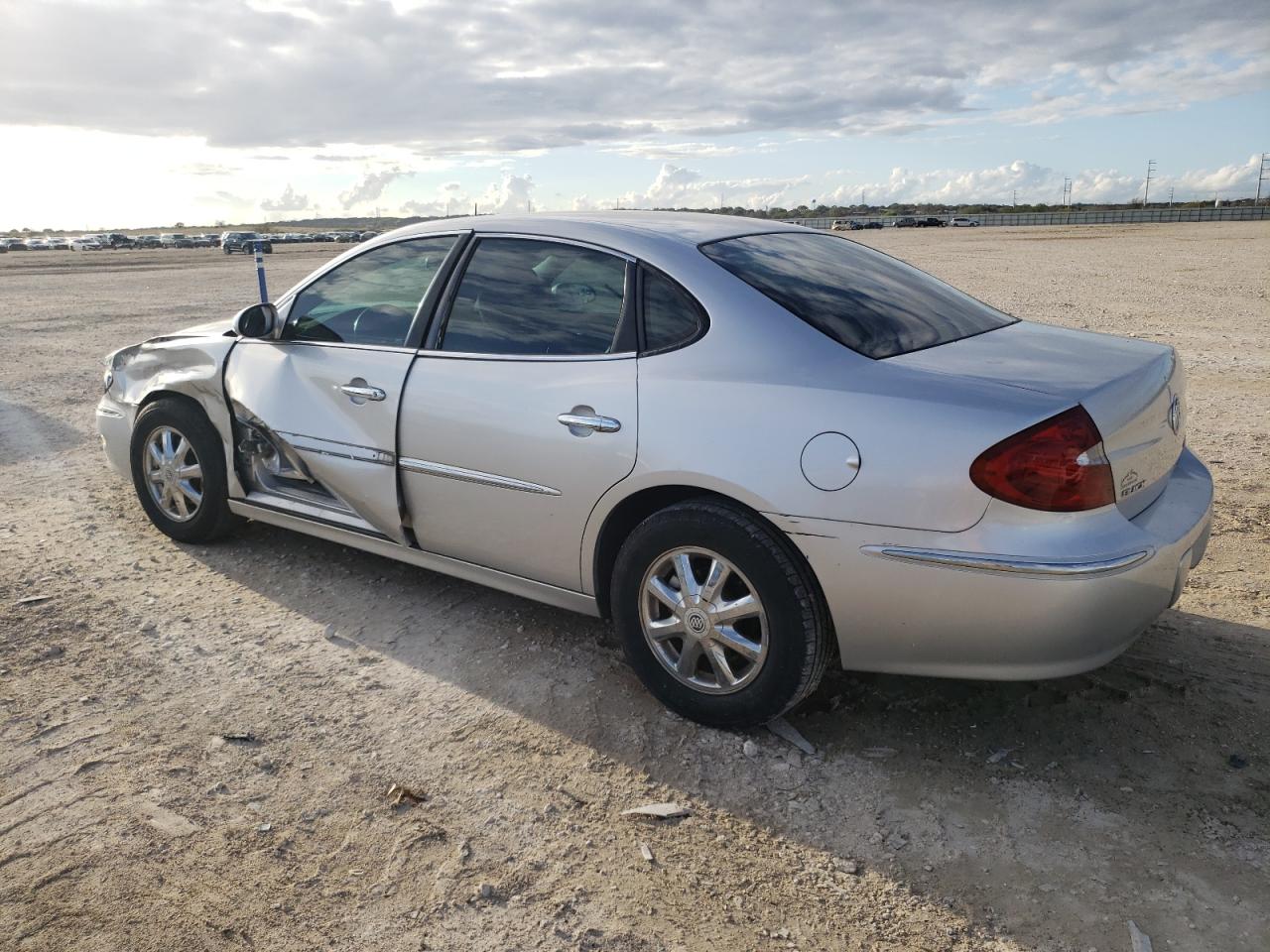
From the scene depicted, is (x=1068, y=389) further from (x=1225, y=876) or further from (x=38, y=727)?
(x=38, y=727)

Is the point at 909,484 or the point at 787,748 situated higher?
the point at 909,484

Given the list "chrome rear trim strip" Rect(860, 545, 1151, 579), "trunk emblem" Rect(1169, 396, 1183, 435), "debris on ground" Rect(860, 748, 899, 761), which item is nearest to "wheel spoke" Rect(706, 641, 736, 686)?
"debris on ground" Rect(860, 748, 899, 761)

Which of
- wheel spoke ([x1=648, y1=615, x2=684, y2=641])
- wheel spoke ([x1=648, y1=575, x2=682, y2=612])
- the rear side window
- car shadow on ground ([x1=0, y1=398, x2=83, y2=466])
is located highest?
the rear side window

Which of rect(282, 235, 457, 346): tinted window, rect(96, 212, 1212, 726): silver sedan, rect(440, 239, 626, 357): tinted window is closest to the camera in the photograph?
rect(96, 212, 1212, 726): silver sedan

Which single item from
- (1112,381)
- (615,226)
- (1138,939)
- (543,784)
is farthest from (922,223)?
(1138,939)

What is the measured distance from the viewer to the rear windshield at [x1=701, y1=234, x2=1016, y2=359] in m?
3.29

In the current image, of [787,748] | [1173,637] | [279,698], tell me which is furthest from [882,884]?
[279,698]

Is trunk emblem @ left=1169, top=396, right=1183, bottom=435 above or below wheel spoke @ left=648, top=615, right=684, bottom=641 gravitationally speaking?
above

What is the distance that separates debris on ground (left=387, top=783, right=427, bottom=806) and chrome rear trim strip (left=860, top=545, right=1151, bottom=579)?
5.41 feet

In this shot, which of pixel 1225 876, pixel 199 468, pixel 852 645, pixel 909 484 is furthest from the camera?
pixel 199 468

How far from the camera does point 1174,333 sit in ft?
38.0

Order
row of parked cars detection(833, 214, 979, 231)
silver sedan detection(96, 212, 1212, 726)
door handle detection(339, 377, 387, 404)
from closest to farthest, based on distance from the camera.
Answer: silver sedan detection(96, 212, 1212, 726) → door handle detection(339, 377, 387, 404) → row of parked cars detection(833, 214, 979, 231)

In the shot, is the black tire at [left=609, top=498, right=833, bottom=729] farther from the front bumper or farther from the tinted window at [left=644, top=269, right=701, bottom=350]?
the tinted window at [left=644, top=269, right=701, bottom=350]

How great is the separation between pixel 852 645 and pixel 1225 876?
44.3 inches
